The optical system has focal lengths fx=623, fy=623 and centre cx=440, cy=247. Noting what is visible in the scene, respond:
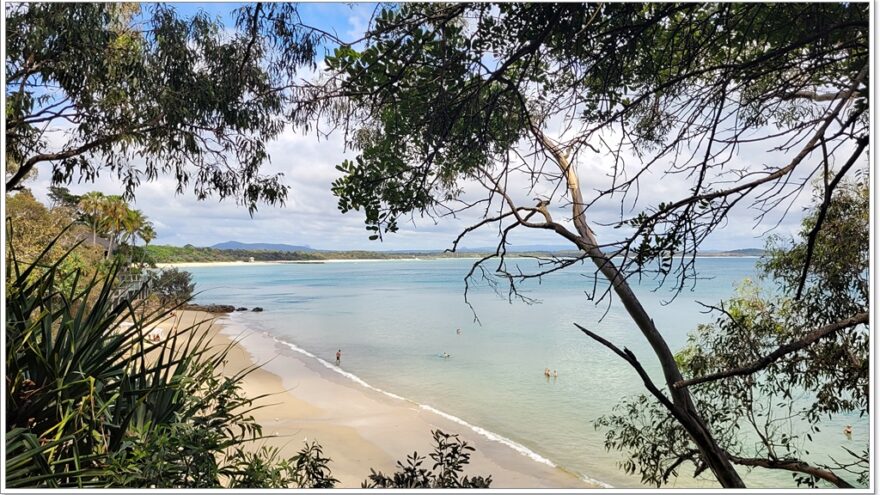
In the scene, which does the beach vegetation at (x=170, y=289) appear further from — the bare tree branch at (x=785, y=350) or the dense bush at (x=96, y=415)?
the bare tree branch at (x=785, y=350)

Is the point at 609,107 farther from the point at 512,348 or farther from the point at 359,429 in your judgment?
the point at 512,348

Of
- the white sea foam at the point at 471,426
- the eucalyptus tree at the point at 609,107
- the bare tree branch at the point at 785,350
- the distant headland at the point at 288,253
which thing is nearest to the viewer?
the bare tree branch at the point at 785,350

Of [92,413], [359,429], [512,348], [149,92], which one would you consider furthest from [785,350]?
[512,348]

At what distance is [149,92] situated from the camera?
228 centimetres

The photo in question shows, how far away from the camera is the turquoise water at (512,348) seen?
536 cm

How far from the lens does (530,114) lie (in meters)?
2.05

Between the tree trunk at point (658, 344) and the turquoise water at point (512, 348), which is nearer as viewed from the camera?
the tree trunk at point (658, 344)

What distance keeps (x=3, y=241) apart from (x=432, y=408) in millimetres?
6301

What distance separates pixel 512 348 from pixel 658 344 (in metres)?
8.12

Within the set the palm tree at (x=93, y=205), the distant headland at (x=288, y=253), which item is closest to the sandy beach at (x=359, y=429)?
the distant headland at (x=288, y=253)

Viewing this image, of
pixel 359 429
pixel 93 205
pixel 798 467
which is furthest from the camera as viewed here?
pixel 359 429

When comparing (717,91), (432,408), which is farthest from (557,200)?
(432,408)

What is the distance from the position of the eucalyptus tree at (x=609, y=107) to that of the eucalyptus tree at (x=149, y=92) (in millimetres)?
218

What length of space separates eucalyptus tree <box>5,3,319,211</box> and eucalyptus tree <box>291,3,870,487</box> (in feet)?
0.71
